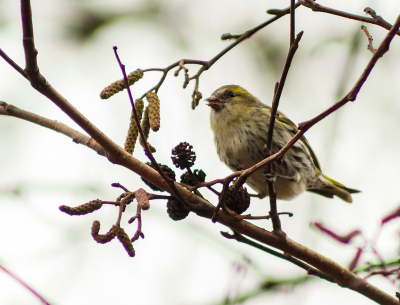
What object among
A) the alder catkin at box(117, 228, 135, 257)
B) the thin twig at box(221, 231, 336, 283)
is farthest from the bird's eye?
the alder catkin at box(117, 228, 135, 257)

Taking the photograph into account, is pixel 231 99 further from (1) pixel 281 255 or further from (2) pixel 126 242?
(2) pixel 126 242

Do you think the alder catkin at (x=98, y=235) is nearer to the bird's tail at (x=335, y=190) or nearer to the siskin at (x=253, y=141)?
the siskin at (x=253, y=141)

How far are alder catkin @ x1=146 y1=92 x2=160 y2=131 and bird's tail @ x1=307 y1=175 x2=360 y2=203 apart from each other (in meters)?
3.46

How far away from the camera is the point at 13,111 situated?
5.81ft

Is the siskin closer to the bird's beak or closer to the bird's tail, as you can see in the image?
the bird's beak

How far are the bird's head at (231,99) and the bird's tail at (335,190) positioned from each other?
52.2 inches

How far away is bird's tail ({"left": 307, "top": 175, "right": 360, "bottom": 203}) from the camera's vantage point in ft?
16.2

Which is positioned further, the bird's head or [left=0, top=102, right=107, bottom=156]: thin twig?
the bird's head

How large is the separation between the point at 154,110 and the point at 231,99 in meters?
2.58

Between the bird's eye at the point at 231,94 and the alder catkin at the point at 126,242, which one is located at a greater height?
the bird's eye at the point at 231,94

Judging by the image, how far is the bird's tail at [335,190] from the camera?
4.95m

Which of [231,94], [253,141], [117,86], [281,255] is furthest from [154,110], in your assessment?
[231,94]

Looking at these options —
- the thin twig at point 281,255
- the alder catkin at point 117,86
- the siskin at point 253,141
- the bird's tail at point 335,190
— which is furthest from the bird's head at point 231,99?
the alder catkin at point 117,86

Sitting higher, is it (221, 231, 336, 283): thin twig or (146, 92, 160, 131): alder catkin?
(146, 92, 160, 131): alder catkin
